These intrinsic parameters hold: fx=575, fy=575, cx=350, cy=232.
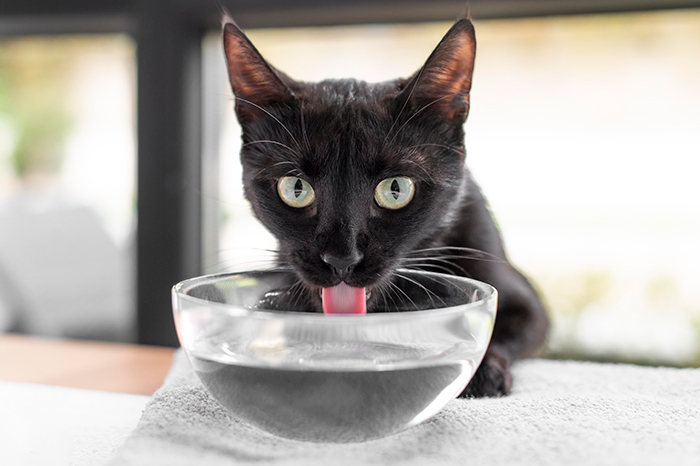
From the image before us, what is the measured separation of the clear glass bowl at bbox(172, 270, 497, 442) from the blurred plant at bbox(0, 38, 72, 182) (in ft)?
6.06

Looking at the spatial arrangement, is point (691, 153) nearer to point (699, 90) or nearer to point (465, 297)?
point (699, 90)

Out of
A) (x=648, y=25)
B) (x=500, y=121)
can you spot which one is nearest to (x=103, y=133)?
(x=500, y=121)

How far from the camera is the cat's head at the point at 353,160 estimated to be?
31.6 inches

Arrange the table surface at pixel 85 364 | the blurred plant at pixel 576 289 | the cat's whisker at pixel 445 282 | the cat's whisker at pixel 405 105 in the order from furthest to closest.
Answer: the blurred plant at pixel 576 289 → the table surface at pixel 85 364 → the cat's whisker at pixel 405 105 → the cat's whisker at pixel 445 282

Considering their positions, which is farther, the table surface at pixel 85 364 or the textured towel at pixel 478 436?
the table surface at pixel 85 364

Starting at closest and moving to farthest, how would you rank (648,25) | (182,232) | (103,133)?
1. (648,25)
2. (182,232)
3. (103,133)

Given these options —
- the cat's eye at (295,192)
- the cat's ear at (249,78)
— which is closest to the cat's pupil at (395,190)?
the cat's eye at (295,192)

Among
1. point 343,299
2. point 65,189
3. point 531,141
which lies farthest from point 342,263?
point 65,189

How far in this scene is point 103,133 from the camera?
82.0 inches

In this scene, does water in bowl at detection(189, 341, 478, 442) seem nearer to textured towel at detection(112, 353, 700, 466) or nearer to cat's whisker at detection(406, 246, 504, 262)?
textured towel at detection(112, 353, 700, 466)

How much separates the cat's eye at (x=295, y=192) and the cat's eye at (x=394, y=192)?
10 cm

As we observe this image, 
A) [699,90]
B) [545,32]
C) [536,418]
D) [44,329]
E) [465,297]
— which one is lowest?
[44,329]

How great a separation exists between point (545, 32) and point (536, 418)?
131 centimetres

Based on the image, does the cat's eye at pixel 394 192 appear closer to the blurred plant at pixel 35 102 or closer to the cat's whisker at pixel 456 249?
the cat's whisker at pixel 456 249
